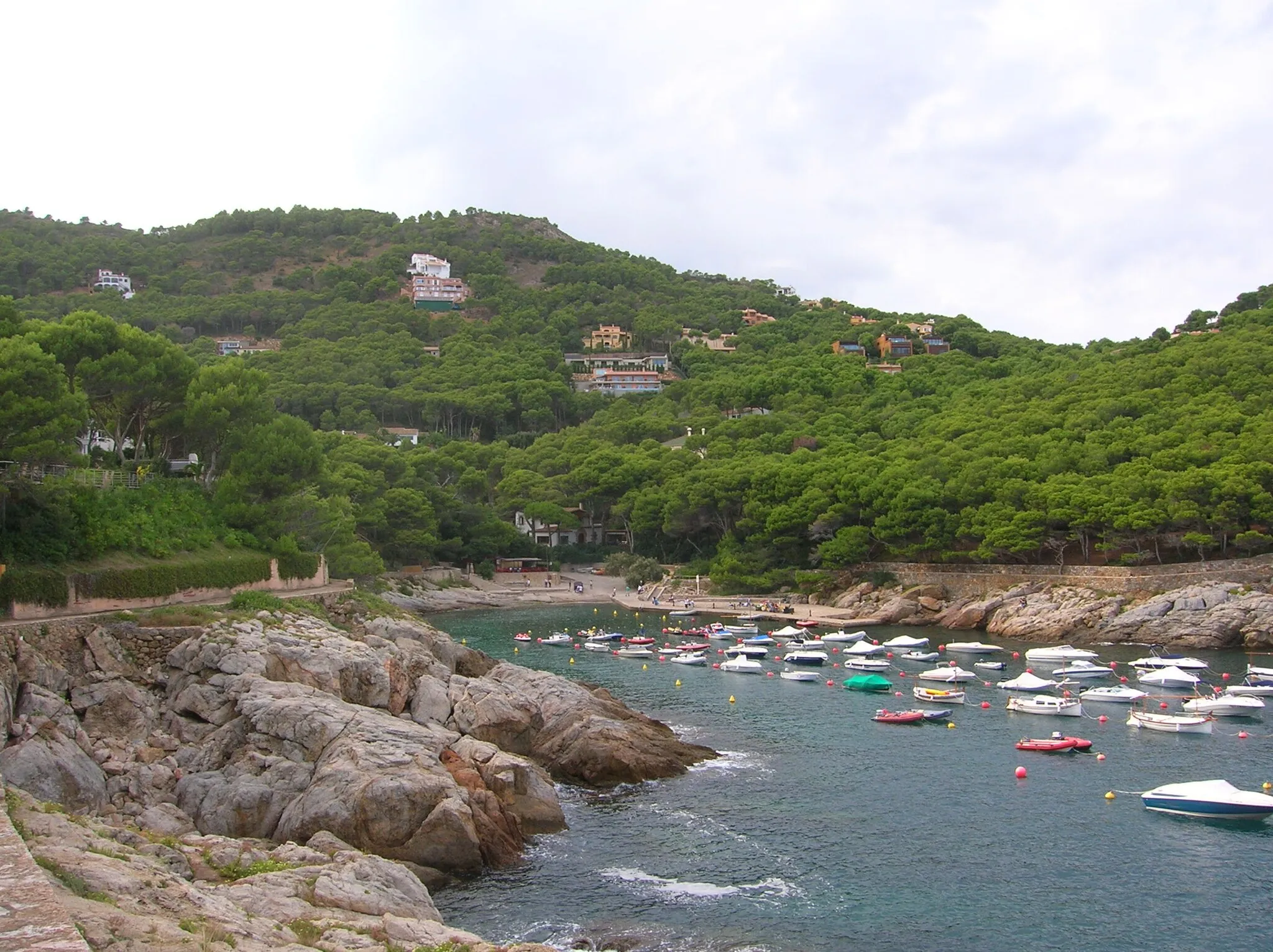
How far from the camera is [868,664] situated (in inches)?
1957

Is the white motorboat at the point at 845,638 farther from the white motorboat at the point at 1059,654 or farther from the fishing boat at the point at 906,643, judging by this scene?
the white motorboat at the point at 1059,654

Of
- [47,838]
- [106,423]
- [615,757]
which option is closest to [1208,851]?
[615,757]

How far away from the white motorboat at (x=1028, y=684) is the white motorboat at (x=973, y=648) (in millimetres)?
9850

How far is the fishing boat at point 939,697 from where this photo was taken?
41906 mm

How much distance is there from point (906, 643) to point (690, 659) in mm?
11575

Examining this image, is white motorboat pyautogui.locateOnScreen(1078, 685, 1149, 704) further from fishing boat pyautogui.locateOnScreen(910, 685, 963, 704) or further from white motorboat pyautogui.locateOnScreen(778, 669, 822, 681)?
white motorboat pyautogui.locateOnScreen(778, 669, 822, 681)

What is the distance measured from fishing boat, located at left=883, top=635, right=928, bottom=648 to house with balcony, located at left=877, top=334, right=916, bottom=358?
82.2 metres

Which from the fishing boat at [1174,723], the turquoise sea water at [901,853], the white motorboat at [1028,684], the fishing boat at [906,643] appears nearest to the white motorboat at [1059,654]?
the fishing boat at [906,643]

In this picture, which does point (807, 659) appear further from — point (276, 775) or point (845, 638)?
point (276, 775)

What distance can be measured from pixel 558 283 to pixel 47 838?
162755 millimetres

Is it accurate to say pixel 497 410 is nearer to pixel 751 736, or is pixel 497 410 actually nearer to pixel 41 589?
pixel 751 736

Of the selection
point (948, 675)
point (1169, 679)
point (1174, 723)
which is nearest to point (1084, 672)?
point (1169, 679)

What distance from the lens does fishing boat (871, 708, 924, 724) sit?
38688mm

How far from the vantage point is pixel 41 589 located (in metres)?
26.5
